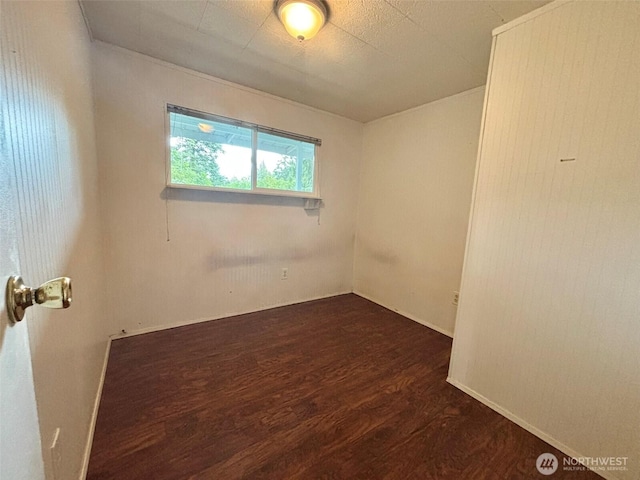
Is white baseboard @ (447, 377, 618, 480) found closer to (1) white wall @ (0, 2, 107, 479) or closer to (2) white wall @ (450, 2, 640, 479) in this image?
(2) white wall @ (450, 2, 640, 479)

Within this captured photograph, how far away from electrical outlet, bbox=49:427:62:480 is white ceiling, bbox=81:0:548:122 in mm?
2084

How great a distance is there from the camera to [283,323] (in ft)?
8.62

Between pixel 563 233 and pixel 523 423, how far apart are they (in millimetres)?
1115

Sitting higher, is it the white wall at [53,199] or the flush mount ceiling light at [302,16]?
the flush mount ceiling light at [302,16]

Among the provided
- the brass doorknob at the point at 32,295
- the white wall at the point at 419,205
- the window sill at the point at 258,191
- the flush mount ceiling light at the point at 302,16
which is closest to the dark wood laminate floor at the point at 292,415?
the white wall at the point at 419,205

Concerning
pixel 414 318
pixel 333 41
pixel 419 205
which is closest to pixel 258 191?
pixel 333 41

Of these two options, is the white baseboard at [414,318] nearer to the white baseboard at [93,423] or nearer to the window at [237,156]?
the window at [237,156]

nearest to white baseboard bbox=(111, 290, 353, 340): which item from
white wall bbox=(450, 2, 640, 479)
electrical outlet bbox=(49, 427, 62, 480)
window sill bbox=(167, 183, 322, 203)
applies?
window sill bbox=(167, 183, 322, 203)

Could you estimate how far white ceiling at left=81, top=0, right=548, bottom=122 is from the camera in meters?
1.49

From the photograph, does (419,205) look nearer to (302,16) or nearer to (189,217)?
(302,16)

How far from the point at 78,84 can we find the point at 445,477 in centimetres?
271

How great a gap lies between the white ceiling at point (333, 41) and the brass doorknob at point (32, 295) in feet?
5.70

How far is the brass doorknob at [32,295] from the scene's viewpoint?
1.45 feet

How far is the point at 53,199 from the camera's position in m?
0.93
